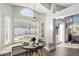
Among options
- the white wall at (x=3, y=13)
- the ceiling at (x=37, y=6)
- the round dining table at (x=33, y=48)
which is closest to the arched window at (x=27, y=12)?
the ceiling at (x=37, y=6)

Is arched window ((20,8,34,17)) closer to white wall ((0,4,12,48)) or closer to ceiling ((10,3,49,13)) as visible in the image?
ceiling ((10,3,49,13))

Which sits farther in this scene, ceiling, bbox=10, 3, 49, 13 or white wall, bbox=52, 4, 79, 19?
ceiling, bbox=10, 3, 49, 13

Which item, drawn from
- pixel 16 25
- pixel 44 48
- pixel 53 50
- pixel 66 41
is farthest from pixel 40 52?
pixel 16 25

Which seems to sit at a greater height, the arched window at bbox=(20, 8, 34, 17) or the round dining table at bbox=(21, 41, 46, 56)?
the arched window at bbox=(20, 8, 34, 17)

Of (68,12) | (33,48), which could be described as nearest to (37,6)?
(68,12)

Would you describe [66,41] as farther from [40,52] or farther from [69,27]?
[40,52]

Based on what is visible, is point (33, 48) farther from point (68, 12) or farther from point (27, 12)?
point (68, 12)

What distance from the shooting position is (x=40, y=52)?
2.56m

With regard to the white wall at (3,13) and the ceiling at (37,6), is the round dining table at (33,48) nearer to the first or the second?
the white wall at (3,13)

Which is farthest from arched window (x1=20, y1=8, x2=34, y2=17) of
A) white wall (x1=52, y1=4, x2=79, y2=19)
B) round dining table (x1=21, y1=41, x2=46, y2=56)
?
round dining table (x1=21, y1=41, x2=46, y2=56)

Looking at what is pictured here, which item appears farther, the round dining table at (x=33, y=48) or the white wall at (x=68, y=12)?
the round dining table at (x=33, y=48)

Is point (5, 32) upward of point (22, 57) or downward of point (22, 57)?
upward

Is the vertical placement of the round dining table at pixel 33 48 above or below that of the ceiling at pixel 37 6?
below

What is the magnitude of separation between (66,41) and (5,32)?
1346 millimetres
